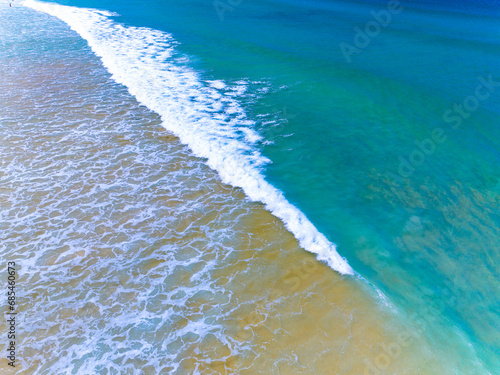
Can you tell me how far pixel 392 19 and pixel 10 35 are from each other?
34.8m

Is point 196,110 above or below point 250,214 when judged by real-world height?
above

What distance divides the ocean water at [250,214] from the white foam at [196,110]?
105 mm

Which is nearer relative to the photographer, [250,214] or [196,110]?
[250,214]

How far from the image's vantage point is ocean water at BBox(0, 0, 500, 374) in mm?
6879

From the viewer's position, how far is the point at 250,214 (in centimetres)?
1002

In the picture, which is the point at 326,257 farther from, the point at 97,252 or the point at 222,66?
the point at 222,66

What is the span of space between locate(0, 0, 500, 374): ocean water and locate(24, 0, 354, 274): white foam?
0.35 feet

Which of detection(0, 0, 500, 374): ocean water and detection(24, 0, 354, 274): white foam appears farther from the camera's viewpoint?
detection(24, 0, 354, 274): white foam

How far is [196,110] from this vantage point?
15898 millimetres

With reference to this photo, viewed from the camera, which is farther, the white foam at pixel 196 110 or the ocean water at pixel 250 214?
the white foam at pixel 196 110

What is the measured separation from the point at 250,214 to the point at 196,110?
7.90m

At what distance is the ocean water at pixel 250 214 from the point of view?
6879mm

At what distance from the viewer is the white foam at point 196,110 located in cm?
1009

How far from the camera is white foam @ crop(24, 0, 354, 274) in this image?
33.1 ft
